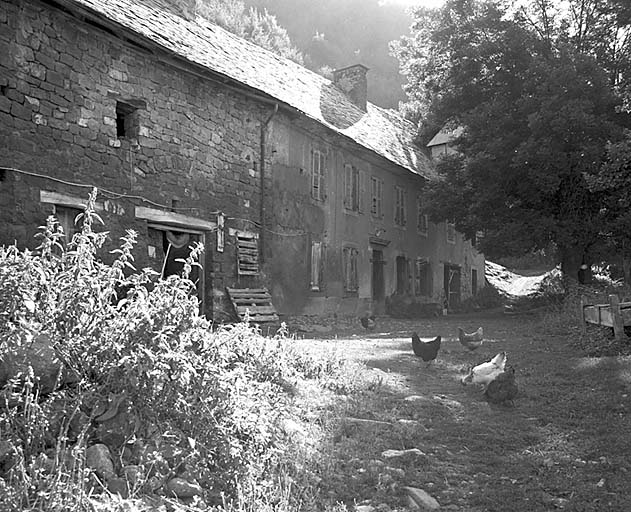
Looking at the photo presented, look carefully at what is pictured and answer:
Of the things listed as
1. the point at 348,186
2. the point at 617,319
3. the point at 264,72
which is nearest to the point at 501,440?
the point at 617,319

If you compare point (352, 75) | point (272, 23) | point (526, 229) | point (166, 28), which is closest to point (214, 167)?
point (166, 28)

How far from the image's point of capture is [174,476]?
3.43 metres

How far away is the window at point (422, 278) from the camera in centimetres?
2320

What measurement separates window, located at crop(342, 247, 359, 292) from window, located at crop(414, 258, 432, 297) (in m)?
4.84

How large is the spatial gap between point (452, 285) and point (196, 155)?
17166 mm

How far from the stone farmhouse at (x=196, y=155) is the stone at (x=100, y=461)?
376cm

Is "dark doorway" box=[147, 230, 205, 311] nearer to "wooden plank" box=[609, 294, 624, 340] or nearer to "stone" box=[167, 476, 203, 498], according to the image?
"wooden plank" box=[609, 294, 624, 340]

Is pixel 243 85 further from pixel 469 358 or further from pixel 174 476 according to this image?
pixel 174 476

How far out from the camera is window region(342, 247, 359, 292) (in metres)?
18.3

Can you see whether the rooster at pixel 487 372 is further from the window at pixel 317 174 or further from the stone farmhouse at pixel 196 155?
the window at pixel 317 174

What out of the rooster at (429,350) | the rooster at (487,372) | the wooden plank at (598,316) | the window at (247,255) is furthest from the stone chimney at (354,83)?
the rooster at (487,372)

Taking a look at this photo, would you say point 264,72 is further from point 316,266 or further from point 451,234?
point 451,234

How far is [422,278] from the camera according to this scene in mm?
23922

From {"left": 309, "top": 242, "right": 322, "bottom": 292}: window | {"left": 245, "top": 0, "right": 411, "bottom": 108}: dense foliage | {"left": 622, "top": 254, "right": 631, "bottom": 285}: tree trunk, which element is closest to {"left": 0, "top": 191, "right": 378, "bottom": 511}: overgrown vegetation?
{"left": 309, "top": 242, "right": 322, "bottom": 292}: window
